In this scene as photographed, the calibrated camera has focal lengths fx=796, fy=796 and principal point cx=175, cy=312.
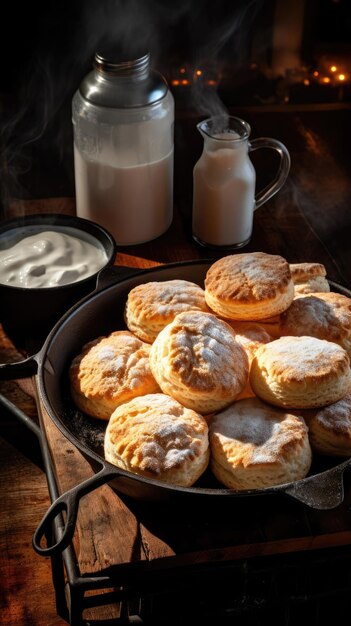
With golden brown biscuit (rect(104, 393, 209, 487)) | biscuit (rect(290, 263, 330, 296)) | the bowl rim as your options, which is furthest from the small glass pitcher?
golden brown biscuit (rect(104, 393, 209, 487))

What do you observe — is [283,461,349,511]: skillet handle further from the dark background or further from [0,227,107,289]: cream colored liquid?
the dark background

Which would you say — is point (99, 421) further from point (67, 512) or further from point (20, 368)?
point (67, 512)

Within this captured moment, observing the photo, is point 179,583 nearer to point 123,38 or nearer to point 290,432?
point 290,432

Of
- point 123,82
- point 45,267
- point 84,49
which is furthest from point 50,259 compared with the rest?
point 84,49

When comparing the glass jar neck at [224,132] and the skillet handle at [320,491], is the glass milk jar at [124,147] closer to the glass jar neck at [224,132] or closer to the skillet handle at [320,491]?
the glass jar neck at [224,132]

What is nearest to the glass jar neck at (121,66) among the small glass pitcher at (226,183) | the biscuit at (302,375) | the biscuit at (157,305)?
the small glass pitcher at (226,183)

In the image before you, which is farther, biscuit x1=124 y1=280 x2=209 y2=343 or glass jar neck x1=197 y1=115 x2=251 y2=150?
glass jar neck x1=197 y1=115 x2=251 y2=150

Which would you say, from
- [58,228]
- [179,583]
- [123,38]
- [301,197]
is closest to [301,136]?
[301,197]

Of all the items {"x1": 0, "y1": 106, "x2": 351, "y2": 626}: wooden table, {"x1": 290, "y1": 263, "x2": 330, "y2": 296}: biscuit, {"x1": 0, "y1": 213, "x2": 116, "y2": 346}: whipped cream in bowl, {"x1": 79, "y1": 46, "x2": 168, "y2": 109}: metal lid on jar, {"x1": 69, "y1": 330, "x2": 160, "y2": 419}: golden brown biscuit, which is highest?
{"x1": 79, "y1": 46, "x2": 168, "y2": 109}: metal lid on jar
